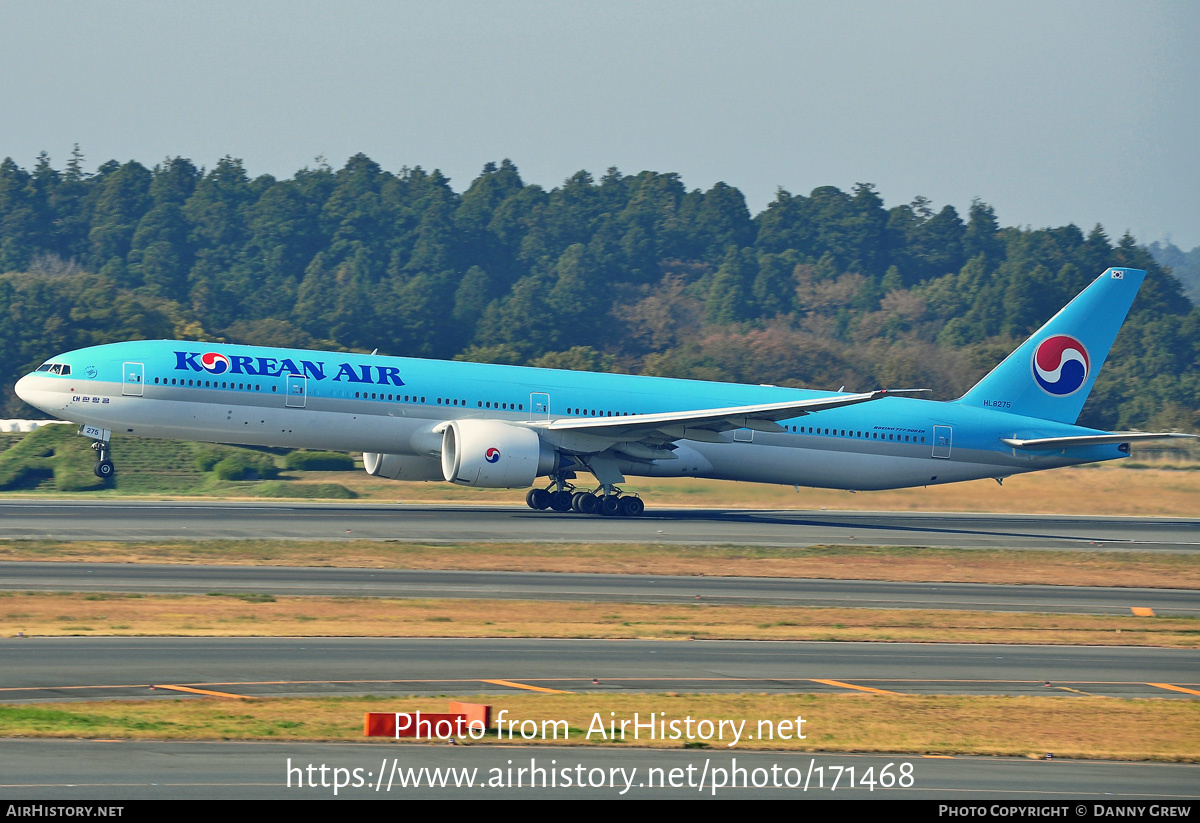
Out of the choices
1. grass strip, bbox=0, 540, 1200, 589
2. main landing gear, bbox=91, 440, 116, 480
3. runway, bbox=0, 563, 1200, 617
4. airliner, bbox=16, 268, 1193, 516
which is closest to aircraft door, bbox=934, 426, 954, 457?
airliner, bbox=16, 268, 1193, 516

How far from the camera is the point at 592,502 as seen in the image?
44.3 m

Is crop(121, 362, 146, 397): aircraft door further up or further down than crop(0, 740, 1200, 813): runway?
further up

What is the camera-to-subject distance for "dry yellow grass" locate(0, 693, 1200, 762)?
51.8 ft

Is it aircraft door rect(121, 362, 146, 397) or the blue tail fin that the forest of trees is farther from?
aircraft door rect(121, 362, 146, 397)

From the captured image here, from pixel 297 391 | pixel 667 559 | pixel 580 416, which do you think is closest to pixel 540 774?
pixel 667 559

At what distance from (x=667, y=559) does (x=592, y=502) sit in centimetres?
1019

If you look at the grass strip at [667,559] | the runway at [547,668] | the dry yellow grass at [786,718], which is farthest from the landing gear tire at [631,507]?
the dry yellow grass at [786,718]

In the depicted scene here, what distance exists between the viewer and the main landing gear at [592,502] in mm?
44312

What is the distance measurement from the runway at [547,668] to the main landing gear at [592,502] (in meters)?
21.0

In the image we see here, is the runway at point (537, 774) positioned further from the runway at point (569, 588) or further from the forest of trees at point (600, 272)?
the forest of trees at point (600, 272)

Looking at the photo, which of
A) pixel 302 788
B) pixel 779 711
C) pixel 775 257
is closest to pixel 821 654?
pixel 779 711

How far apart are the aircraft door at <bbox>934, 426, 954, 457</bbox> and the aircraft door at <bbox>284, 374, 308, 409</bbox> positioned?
71.3 ft

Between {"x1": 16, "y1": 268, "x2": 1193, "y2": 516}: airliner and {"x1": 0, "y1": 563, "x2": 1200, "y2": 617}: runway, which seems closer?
{"x1": 0, "y1": 563, "x2": 1200, "y2": 617}: runway
